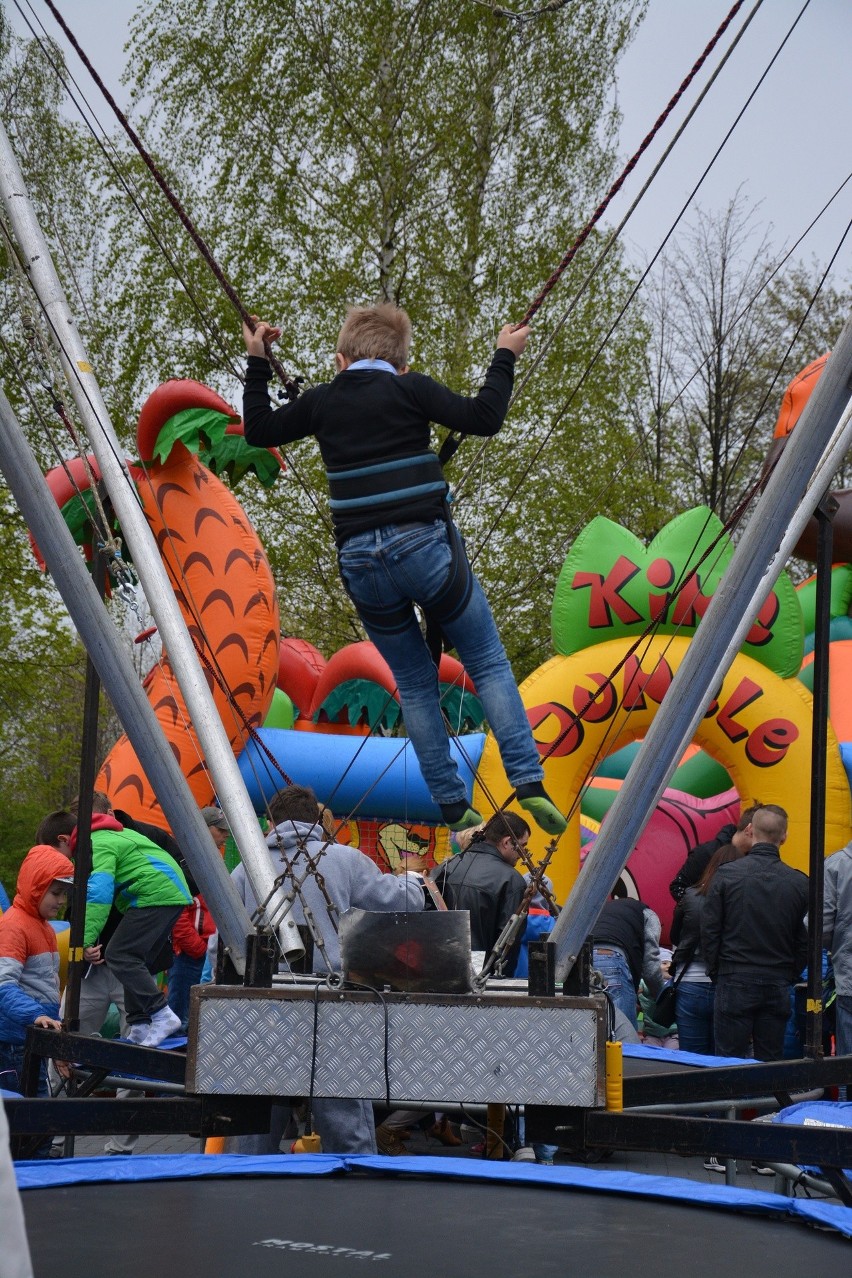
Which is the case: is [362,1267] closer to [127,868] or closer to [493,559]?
[127,868]

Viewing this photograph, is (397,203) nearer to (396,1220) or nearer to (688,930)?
(688,930)

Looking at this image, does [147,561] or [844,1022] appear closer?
[147,561]

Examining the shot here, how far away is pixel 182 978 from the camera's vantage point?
8016 mm

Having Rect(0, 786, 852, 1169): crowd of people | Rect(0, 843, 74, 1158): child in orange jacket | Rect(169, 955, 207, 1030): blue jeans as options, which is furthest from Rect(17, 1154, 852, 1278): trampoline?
Rect(169, 955, 207, 1030): blue jeans

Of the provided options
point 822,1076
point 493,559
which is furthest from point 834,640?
point 822,1076

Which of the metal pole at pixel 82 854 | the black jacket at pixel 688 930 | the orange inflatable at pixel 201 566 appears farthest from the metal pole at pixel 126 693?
the orange inflatable at pixel 201 566

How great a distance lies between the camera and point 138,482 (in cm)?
958

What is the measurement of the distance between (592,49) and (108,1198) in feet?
58.4

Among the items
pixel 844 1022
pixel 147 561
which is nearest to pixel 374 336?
pixel 147 561

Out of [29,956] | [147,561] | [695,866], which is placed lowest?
[29,956]

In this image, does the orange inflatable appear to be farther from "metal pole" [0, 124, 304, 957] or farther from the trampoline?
the trampoline

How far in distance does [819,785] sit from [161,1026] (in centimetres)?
354

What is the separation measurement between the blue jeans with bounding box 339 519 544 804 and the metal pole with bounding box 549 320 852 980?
346 millimetres

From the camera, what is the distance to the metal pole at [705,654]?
10.9ft
